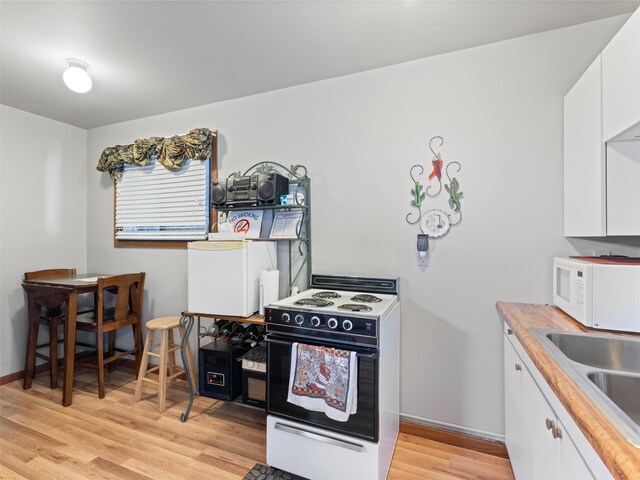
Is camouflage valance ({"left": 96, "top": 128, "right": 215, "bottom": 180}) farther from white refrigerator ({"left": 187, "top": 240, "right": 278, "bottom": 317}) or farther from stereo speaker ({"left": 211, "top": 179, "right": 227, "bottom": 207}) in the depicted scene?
white refrigerator ({"left": 187, "top": 240, "right": 278, "bottom": 317})

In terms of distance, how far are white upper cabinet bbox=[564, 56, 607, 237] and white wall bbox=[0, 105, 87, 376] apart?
14.1ft

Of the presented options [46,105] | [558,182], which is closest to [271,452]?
[558,182]

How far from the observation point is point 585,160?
5.05 feet

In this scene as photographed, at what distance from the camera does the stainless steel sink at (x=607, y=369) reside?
Answer: 785mm

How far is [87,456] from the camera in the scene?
1915 millimetres

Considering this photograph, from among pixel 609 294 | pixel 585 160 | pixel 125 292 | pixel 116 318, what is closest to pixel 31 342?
pixel 116 318

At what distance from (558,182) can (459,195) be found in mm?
524

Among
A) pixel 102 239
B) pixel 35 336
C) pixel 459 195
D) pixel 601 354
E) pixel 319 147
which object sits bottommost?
pixel 35 336

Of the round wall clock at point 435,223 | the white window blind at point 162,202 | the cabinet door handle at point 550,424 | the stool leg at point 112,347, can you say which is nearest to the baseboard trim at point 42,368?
the stool leg at point 112,347

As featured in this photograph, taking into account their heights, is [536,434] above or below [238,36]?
below

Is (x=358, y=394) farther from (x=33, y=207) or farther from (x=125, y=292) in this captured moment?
(x=33, y=207)

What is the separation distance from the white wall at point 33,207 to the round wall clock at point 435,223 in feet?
11.7

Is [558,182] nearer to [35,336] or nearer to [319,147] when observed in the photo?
[319,147]

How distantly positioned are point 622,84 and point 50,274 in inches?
169
